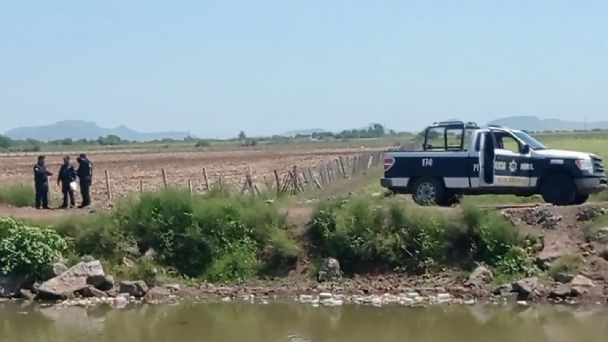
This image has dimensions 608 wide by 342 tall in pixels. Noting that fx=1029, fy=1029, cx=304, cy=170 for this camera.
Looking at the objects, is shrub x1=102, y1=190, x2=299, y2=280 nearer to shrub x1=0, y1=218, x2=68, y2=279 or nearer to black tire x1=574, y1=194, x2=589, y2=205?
shrub x1=0, y1=218, x2=68, y2=279

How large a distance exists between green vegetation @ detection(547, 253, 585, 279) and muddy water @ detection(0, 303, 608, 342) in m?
1.41

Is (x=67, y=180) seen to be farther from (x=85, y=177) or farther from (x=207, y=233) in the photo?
(x=207, y=233)

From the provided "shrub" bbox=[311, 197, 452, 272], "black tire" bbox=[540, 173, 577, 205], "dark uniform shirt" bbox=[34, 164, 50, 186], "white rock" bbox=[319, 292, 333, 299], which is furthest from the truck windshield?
"dark uniform shirt" bbox=[34, 164, 50, 186]

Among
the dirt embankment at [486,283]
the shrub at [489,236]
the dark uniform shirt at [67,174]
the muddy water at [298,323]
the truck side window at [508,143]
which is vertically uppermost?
the truck side window at [508,143]

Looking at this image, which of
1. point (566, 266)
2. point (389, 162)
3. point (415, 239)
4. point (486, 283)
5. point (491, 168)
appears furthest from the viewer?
point (389, 162)

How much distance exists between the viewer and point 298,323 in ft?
59.6

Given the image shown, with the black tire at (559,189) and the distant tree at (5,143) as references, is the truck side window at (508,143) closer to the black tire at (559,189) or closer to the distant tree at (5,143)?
the black tire at (559,189)

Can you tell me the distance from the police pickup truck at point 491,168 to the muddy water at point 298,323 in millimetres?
5456

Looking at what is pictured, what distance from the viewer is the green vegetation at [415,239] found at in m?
21.3

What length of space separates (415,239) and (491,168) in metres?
3.46

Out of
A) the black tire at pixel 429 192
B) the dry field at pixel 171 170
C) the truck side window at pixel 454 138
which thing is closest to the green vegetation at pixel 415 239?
the black tire at pixel 429 192

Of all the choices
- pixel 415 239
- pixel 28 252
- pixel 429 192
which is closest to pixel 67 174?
pixel 28 252

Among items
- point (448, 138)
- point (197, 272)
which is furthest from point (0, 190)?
point (448, 138)

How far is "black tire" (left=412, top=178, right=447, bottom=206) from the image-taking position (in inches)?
968
